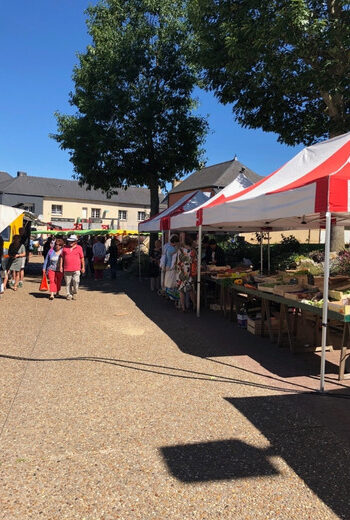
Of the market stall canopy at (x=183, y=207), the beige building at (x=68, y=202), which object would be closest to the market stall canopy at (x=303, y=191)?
the market stall canopy at (x=183, y=207)

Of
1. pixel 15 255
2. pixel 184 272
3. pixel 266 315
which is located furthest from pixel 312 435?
pixel 15 255

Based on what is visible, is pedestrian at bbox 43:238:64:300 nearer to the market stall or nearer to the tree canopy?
the market stall

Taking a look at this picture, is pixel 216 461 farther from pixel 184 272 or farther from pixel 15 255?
pixel 15 255

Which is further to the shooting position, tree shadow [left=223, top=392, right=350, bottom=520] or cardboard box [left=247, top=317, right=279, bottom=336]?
cardboard box [left=247, top=317, right=279, bottom=336]

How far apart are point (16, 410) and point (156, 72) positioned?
17.2 meters

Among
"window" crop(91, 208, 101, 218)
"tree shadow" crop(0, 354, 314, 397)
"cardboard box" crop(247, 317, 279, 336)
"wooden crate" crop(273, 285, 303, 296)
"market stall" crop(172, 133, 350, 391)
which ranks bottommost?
"tree shadow" crop(0, 354, 314, 397)

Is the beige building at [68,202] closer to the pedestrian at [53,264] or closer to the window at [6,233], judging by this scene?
the window at [6,233]

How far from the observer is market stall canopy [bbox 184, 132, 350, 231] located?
13.9 feet

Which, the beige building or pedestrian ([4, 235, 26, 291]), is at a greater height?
the beige building

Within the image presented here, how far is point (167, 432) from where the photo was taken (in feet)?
11.2

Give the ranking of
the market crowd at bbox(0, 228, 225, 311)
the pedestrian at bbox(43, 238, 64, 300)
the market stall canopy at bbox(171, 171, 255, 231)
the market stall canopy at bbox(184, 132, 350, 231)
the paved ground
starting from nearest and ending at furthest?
the paved ground
the market stall canopy at bbox(184, 132, 350, 231)
the market stall canopy at bbox(171, 171, 255, 231)
the market crowd at bbox(0, 228, 225, 311)
the pedestrian at bbox(43, 238, 64, 300)

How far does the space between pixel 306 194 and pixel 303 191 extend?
0.25ft

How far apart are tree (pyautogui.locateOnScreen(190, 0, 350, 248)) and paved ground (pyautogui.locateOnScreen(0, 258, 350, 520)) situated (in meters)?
7.64

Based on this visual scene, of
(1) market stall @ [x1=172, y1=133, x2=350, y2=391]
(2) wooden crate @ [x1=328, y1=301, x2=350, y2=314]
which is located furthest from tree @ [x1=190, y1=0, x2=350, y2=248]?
(2) wooden crate @ [x1=328, y1=301, x2=350, y2=314]
